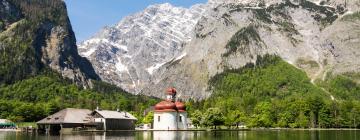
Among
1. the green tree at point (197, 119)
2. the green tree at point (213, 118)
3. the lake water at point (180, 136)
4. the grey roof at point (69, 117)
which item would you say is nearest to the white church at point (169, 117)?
the green tree at point (213, 118)

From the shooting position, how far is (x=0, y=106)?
643ft

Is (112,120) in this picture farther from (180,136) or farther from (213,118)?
(180,136)

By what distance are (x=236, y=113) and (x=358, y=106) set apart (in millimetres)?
51480

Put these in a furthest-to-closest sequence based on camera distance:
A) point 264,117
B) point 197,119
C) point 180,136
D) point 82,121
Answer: point 264,117, point 197,119, point 82,121, point 180,136

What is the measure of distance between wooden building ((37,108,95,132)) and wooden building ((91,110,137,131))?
8.31 ft

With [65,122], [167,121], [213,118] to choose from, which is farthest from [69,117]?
[213,118]

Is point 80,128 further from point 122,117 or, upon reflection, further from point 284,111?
point 284,111

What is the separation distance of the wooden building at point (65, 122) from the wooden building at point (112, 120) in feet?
8.31

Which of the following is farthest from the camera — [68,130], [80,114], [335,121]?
[335,121]

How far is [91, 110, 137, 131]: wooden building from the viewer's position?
141m

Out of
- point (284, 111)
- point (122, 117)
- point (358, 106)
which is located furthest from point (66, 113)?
point (358, 106)

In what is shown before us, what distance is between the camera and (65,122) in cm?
13338

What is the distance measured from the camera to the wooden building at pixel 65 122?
13400cm

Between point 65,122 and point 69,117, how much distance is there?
12.4ft
